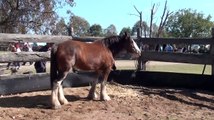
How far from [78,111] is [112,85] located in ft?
10.8

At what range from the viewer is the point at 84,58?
353 inches

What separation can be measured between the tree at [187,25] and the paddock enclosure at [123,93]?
73.7m

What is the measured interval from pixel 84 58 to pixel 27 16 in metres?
7.96

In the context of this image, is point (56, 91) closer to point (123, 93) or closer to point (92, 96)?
point (92, 96)

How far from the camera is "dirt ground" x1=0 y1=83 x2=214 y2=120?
8044 mm

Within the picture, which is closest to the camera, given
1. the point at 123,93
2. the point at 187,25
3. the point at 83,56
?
the point at 83,56

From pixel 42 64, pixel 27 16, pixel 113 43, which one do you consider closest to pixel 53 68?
pixel 113 43

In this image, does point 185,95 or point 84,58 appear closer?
point 84,58

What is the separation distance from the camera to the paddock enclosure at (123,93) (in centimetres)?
831

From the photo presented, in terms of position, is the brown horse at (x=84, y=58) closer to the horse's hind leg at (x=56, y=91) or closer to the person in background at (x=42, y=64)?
the horse's hind leg at (x=56, y=91)

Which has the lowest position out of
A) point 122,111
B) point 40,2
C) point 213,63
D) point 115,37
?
point 122,111

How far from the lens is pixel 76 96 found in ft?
32.0

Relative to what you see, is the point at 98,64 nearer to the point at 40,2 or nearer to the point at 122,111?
the point at 122,111

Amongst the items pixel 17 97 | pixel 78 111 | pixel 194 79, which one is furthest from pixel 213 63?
pixel 17 97
